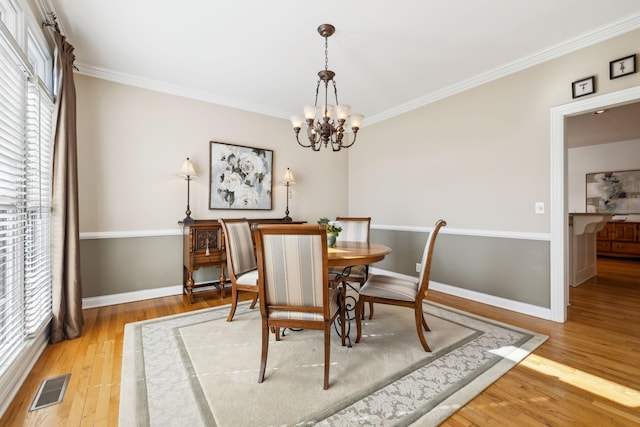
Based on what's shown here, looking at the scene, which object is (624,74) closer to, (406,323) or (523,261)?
(523,261)

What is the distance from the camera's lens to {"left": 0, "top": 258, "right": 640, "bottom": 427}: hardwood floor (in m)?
1.48

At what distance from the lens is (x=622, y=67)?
7.77 feet

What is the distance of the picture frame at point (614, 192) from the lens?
5855mm

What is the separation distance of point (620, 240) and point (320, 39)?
7718 mm

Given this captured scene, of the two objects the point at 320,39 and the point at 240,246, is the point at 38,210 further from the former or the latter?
the point at 320,39

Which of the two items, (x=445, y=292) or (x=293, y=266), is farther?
(x=445, y=292)

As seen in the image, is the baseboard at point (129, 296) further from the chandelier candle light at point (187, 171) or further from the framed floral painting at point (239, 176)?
the framed floral painting at point (239, 176)

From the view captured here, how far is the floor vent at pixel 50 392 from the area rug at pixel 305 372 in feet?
1.01

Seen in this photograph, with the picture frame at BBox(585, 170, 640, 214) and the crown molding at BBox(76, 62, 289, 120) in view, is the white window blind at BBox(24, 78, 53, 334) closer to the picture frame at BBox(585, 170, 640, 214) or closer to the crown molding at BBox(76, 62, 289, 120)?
the crown molding at BBox(76, 62, 289, 120)

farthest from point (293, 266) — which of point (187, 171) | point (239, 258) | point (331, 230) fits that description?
point (187, 171)

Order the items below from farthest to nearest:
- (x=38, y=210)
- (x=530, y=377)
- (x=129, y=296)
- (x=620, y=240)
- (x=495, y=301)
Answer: (x=620, y=240)
(x=129, y=296)
(x=495, y=301)
(x=38, y=210)
(x=530, y=377)

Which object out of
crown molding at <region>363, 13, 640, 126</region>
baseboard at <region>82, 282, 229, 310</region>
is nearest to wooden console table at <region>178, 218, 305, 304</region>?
baseboard at <region>82, 282, 229, 310</region>

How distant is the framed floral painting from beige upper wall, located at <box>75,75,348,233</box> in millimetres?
85

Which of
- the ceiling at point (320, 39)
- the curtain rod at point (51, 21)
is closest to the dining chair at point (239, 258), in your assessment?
the ceiling at point (320, 39)
